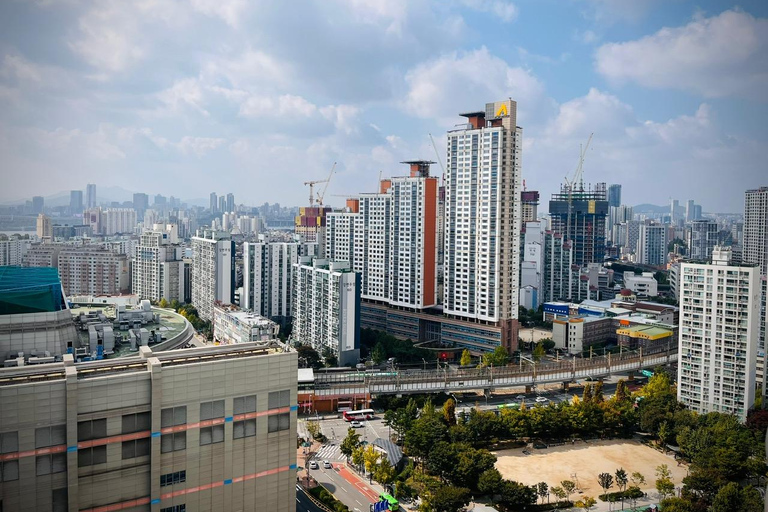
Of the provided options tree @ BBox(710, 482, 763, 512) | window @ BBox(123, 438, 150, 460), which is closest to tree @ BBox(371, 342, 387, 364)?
tree @ BBox(710, 482, 763, 512)

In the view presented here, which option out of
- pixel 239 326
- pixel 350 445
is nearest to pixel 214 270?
pixel 239 326

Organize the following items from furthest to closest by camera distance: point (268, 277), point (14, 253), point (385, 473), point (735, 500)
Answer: point (268, 277) → point (14, 253) → point (385, 473) → point (735, 500)

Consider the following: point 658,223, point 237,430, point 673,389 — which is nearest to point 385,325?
point 673,389

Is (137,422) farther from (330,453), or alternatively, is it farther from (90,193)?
(90,193)

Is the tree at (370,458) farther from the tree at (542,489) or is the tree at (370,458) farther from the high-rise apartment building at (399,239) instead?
the high-rise apartment building at (399,239)

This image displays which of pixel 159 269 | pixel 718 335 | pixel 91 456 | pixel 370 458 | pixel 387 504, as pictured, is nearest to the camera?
pixel 91 456

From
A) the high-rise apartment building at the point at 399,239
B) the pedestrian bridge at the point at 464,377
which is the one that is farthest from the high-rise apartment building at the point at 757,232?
the high-rise apartment building at the point at 399,239
